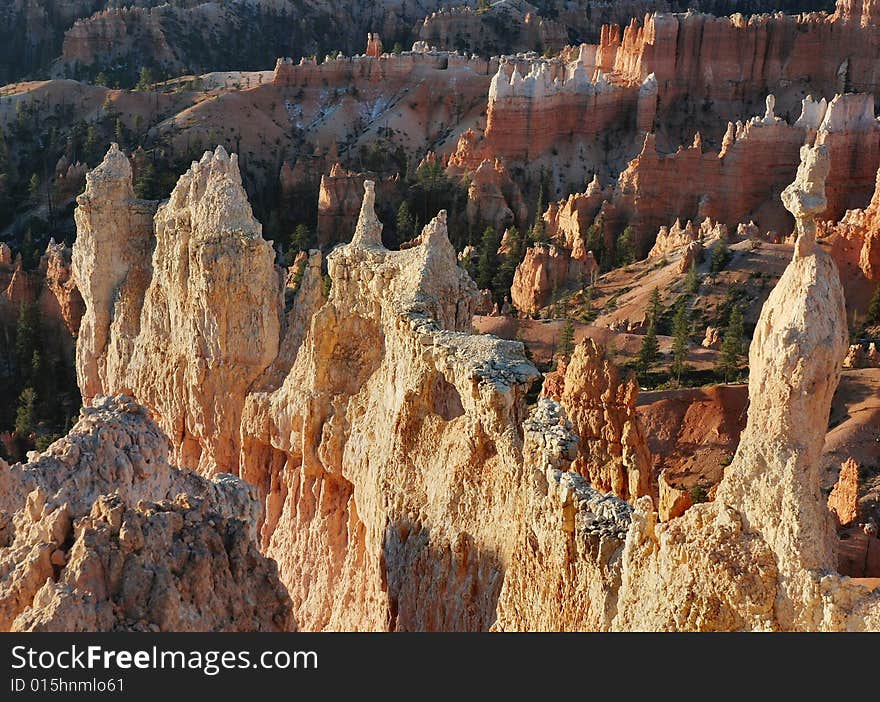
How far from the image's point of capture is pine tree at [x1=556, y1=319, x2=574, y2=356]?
3750 cm

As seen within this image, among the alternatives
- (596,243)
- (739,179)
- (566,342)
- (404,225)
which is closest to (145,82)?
(404,225)

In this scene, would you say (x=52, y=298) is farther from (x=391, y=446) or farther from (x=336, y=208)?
(x=391, y=446)

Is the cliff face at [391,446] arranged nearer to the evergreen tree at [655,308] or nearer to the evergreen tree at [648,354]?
the evergreen tree at [648,354]

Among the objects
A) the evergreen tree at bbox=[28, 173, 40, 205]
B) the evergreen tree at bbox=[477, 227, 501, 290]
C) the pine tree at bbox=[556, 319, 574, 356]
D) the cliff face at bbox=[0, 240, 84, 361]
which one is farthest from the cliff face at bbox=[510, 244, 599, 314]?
the evergreen tree at bbox=[28, 173, 40, 205]

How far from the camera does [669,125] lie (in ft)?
257

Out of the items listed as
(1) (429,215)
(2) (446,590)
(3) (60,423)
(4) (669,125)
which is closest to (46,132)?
(1) (429,215)

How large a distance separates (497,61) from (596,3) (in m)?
37.4

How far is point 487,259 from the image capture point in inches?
2135

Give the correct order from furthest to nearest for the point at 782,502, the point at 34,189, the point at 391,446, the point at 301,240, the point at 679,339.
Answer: the point at 34,189 < the point at 301,240 < the point at 679,339 < the point at 391,446 < the point at 782,502

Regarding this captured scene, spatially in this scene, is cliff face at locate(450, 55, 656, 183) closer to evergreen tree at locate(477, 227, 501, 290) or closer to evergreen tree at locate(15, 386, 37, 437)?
evergreen tree at locate(477, 227, 501, 290)

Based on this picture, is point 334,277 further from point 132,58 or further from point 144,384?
point 132,58

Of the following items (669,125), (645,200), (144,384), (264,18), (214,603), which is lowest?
(214,603)

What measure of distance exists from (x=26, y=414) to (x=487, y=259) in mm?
25194

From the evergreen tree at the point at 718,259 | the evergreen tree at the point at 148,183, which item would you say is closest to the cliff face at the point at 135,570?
the evergreen tree at the point at 718,259
